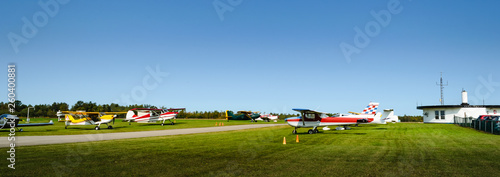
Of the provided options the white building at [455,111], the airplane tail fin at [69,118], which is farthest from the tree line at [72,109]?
the airplane tail fin at [69,118]

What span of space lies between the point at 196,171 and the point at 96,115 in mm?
29230

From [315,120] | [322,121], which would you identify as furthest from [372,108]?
[315,120]

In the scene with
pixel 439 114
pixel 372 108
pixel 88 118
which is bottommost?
pixel 439 114

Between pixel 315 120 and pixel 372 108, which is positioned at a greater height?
pixel 372 108

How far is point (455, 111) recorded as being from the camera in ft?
146

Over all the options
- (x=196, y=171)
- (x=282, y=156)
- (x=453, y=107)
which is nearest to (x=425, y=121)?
(x=453, y=107)

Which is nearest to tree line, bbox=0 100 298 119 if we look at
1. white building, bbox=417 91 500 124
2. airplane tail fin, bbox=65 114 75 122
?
white building, bbox=417 91 500 124

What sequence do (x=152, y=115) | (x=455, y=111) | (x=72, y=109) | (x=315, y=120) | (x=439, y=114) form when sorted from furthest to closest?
(x=72, y=109) → (x=439, y=114) → (x=455, y=111) → (x=152, y=115) → (x=315, y=120)

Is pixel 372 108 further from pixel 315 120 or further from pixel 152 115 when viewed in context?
pixel 152 115

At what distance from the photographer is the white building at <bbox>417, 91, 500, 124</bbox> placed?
144 ft

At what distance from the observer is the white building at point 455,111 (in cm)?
4394

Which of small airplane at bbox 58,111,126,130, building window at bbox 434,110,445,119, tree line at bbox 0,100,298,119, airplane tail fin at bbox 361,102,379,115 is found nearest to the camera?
small airplane at bbox 58,111,126,130

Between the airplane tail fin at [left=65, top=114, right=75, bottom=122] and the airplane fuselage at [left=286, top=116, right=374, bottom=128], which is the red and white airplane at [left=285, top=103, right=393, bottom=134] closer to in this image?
the airplane fuselage at [left=286, top=116, right=374, bottom=128]

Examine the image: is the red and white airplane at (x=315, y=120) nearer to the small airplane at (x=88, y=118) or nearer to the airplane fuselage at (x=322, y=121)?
the airplane fuselage at (x=322, y=121)
